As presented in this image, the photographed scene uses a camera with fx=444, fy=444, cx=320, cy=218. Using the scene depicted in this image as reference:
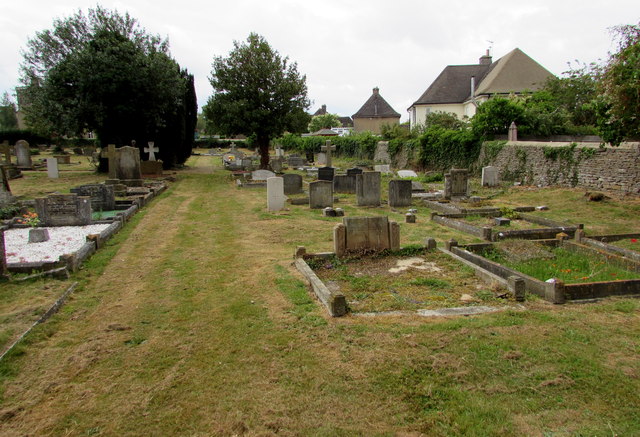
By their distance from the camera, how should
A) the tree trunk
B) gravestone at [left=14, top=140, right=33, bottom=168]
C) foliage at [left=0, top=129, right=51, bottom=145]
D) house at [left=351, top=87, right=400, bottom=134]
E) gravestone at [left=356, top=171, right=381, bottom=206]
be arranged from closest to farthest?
gravestone at [left=356, top=171, right=381, bottom=206] → the tree trunk → gravestone at [left=14, top=140, right=33, bottom=168] → foliage at [left=0, top=129, right=51, bottom=145] → house at [left=351, top=87, right=400, bottom=134]

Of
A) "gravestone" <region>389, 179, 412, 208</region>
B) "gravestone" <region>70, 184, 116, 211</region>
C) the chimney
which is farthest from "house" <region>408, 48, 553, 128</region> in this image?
"gravestone" <region>70, 184, 116, 211</region>

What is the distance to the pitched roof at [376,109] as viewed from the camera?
58250 millimetres

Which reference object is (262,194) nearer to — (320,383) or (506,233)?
(506,233)

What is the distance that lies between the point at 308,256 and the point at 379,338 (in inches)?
128

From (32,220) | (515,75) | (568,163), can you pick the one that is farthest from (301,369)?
(515,75)

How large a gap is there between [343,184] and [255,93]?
9.65 m

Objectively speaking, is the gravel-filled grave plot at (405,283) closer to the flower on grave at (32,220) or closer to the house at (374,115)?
the flower on grave at (32,220)

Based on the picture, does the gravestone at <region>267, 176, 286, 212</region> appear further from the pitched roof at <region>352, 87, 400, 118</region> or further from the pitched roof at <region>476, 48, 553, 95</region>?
the pitched roof at <region>352, 87, 400, 118</region>

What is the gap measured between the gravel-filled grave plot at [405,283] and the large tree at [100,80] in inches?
741

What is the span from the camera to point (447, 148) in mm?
24516

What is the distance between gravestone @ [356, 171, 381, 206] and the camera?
1485 centimetres

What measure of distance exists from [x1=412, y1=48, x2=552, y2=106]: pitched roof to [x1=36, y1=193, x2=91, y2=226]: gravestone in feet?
112

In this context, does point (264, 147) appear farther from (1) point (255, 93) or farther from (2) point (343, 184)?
(2) point (343, 184)

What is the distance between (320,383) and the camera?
155 inches
